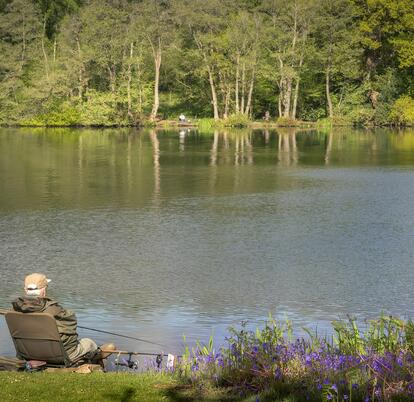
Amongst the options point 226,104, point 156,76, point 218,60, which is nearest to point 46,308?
point 218,60

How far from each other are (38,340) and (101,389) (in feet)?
3.29

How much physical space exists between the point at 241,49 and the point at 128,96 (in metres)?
11.1

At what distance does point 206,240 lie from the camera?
17.9m

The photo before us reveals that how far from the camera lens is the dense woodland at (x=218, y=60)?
7200 centimetres

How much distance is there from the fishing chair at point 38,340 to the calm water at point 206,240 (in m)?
2.32

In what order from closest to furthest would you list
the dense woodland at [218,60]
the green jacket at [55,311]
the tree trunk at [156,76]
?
the green jacket at [55,311]
the dense woodland at [218,60]
the tree trunk at [156,76]

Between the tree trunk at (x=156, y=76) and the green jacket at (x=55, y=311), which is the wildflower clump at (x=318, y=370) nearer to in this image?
the green jacket at (x=55, y=311)

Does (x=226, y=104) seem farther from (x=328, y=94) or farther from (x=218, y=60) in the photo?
(x=328, y=94)

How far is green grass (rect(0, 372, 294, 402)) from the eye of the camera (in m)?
6.65

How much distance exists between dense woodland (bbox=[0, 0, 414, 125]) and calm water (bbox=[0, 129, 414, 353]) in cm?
3653

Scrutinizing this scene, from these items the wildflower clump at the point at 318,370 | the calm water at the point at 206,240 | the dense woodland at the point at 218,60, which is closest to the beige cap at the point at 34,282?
the wildflower clump at the point at 318,370

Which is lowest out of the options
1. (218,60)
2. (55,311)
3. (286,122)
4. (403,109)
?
(55,311)

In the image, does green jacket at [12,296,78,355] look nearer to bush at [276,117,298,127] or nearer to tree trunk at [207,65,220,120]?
tree trunk at [207,65,220,120]

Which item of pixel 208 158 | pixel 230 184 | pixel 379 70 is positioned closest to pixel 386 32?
pixel 379 70
